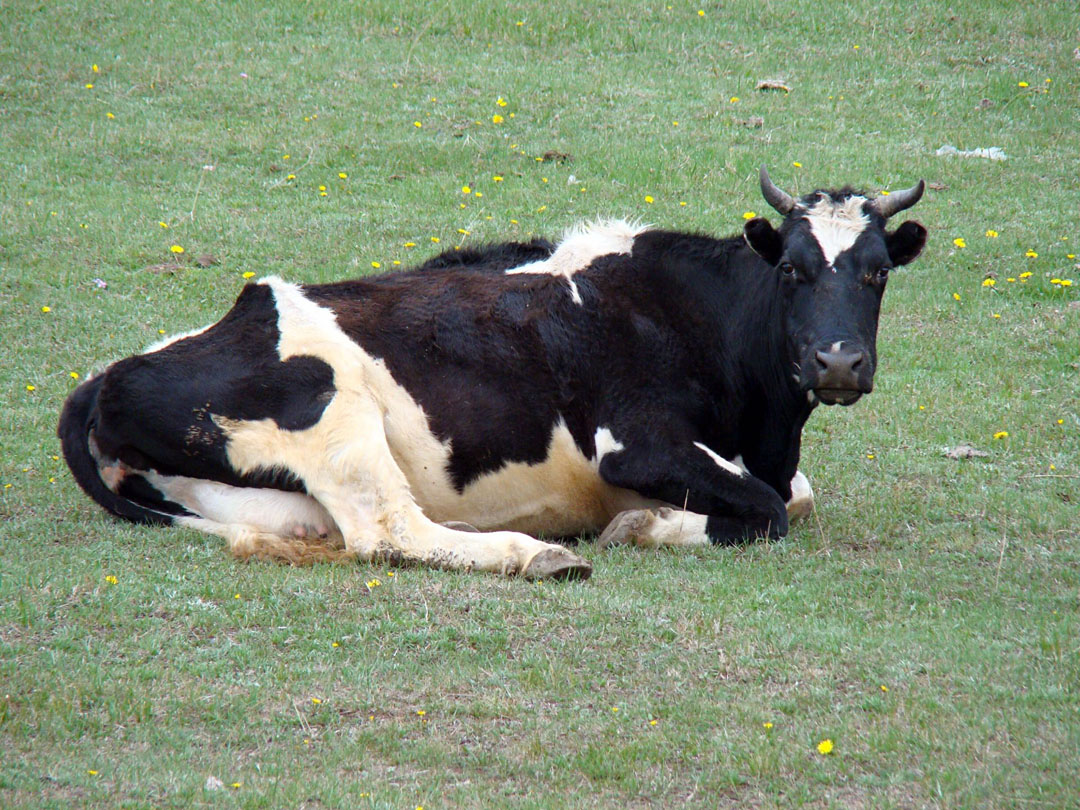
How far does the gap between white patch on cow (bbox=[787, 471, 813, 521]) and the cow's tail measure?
3.73 m

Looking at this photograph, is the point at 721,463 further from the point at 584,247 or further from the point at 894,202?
the point at 894,202

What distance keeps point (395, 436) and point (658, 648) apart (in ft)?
7.98

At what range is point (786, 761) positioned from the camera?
4773 mm

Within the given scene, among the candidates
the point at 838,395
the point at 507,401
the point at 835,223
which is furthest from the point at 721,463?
the point at 835,223

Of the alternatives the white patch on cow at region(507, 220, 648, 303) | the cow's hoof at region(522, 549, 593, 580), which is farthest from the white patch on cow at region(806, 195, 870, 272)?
the cow's hoof at region(522, 549, 593, 580)

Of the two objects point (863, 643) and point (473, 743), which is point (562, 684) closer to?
point (473, 743)

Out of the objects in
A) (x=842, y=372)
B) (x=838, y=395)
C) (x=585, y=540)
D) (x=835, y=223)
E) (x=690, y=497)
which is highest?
(x=835, y=223)

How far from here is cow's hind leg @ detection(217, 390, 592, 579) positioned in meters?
7.00

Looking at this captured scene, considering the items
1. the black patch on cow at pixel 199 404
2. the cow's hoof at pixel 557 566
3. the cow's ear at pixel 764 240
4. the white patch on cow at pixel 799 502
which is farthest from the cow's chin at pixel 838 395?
the black patch on cow at pixel 199 404

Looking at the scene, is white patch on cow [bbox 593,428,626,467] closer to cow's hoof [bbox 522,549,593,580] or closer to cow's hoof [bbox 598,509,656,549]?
cow's hoof [bbox 598,509,656,549]

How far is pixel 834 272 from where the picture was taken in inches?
299

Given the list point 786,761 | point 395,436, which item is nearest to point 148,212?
point 395,436

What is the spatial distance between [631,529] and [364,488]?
60.6 inches

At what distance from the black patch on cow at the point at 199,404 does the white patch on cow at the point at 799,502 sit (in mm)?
2911
